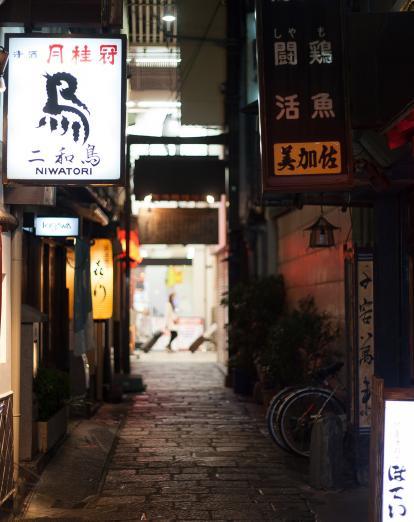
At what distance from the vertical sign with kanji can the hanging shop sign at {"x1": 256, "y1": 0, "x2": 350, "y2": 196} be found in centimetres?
238

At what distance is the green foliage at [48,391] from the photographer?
1209 cm

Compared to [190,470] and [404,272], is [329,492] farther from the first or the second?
[404,272]

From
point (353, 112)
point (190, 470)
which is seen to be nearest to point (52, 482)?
point (190, 470)

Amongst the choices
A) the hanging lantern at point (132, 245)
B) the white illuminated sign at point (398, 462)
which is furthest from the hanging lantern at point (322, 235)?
the hanging lantern at point (132, 245)

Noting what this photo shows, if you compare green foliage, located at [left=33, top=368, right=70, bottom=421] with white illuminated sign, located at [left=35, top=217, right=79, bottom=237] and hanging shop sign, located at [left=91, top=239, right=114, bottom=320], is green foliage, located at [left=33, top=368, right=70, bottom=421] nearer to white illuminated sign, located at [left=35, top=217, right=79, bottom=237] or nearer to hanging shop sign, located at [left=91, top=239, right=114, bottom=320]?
white illuminated sign, located at [left=35, top=217, right=79, bottom=237]

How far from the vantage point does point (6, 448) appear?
347 inches

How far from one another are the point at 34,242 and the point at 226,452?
4.97 metres

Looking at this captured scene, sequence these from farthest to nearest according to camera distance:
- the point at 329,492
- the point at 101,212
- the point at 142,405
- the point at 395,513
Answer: the point at 142,405
the point at 101,212
the point at 329,492
the point at 395,513

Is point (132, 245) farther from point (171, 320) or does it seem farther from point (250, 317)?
point (171, 320)

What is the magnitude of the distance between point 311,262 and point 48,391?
7.42 m

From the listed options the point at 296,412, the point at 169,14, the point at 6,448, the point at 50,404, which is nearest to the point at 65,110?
the point at 6,448

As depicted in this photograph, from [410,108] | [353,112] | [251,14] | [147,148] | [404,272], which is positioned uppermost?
[251,14]

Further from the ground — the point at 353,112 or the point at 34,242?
the point at 353,112

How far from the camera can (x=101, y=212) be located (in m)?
15.9
